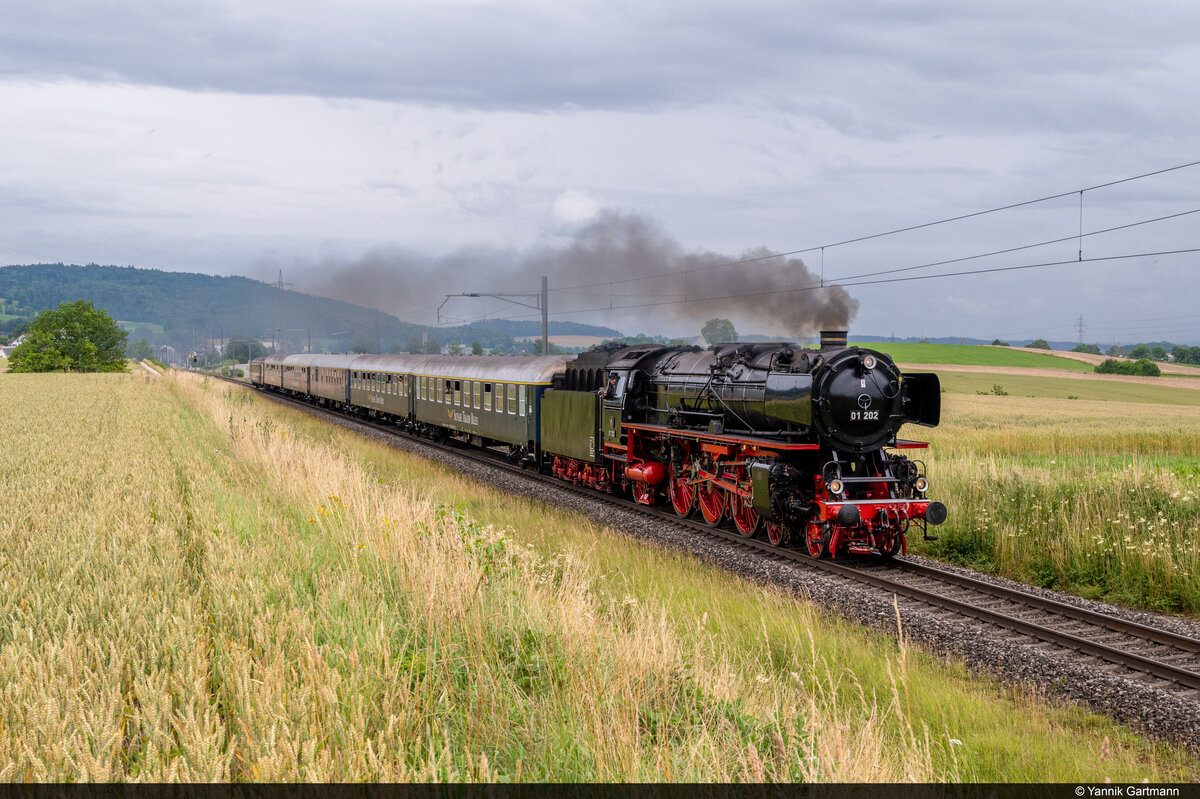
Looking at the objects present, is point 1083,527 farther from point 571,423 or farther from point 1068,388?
point 1068,388

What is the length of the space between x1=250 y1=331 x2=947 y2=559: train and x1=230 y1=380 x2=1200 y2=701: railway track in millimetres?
540

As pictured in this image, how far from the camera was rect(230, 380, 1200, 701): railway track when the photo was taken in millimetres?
8047

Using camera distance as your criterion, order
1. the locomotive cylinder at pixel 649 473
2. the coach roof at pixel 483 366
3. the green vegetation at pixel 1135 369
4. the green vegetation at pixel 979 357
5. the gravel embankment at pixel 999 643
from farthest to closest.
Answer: the green vegetation at pixel 979 357 → the green vegetation at pixel 1135 369 → the coach roof at pixel 483 366 → the locomotive cylinder at pixel 649 473 → the gravel embankment at pixel 999 643

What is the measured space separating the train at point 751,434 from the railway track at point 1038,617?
540mm

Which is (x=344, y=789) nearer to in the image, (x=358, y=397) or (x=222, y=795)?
(x=222, y=795)

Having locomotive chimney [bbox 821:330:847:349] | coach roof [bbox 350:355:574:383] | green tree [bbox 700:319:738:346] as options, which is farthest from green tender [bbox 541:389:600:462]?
green tree [bbox 700:319:738:346]

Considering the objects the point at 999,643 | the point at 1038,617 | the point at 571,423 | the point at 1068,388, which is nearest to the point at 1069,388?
the point at 1068,388

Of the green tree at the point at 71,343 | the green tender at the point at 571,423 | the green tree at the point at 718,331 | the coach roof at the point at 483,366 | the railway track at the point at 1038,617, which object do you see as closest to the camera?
the railway track at the point at 1038,617

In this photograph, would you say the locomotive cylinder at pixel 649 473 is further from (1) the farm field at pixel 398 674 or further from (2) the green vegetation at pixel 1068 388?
(2) the green vegetation at pixel 1068 388

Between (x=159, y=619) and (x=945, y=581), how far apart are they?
1010 centimetres

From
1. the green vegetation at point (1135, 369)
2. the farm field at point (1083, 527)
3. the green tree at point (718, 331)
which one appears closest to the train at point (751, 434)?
the farm field at point (1083, 527)

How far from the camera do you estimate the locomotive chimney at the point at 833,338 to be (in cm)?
1404

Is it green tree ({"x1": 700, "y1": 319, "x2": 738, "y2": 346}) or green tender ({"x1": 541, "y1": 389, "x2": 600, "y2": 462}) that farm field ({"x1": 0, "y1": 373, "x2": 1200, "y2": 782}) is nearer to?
green tender ({"x1": 541, "y1": 389, "x2": 600, "y2": 462})

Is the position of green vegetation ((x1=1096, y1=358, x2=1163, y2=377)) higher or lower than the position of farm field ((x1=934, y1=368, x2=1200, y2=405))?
higher
